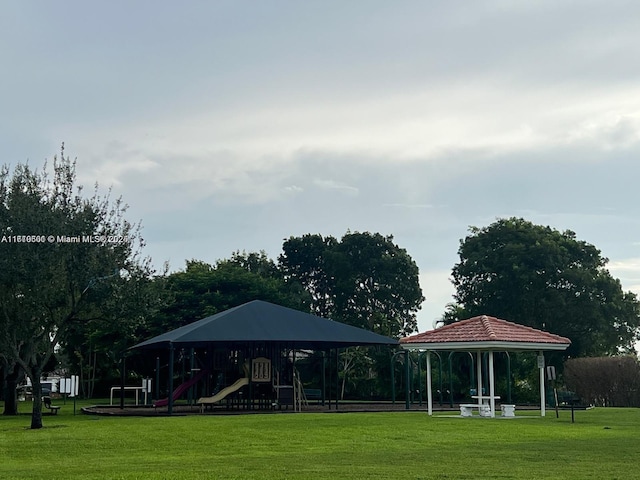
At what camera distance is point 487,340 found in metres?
25.2

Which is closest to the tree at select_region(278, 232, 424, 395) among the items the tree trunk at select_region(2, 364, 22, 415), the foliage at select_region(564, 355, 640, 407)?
the foliage at select_region(564, 355, 640, 407)

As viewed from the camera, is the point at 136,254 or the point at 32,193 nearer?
the point at 32,193

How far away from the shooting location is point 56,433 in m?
19.4

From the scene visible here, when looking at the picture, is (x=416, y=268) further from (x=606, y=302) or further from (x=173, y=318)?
(x=173, y=318)

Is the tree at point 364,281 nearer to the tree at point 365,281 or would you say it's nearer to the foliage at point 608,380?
the tree at point 365,281

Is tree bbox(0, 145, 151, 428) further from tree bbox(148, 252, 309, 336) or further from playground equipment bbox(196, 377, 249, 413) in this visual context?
tree bbox(148, 252, 309, 336)

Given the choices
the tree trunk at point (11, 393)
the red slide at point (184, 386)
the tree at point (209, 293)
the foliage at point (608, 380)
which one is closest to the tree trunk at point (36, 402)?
the tree trunk at point (11, 393)

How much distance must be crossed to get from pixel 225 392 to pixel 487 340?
872 centimetres

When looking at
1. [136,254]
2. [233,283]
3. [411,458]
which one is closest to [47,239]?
[136,254]

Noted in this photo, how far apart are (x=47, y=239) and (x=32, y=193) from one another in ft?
4.56

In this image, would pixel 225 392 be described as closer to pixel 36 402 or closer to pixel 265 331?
pixel 265 331

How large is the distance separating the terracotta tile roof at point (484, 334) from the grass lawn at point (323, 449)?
294cm

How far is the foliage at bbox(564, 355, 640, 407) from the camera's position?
35125mm

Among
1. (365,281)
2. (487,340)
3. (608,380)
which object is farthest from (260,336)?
(365,281)
